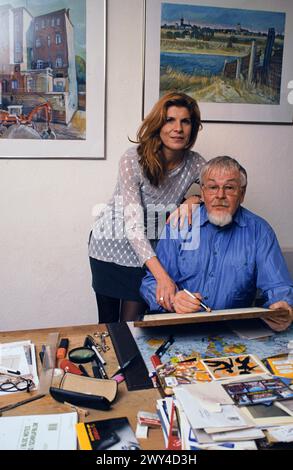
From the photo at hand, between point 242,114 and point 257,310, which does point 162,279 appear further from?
point 242,114

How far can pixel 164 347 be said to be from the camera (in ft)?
4.55

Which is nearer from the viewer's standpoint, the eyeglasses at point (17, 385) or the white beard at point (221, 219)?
the eyeglasses at point (17, 385)

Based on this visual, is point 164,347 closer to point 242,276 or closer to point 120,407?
point 120,407

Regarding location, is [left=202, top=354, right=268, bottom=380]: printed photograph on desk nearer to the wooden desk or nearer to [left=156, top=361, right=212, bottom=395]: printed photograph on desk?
[left=156, top=361, right=212, bottom=395]: printed photograph on desk

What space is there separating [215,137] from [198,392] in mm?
1894

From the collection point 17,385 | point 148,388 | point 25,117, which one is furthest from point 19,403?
point 25,117

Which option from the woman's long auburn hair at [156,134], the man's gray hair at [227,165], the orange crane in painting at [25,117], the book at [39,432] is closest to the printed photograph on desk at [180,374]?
the book at [39,432]

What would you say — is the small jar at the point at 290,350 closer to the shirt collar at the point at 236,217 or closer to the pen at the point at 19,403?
the shirt collar at the point at 236,217

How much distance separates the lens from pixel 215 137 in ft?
8.89

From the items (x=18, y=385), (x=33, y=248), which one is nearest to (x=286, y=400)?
(x=18, y=385)

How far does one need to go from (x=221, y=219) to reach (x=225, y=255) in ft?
0.47

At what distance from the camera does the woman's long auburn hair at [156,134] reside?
1.93 meters

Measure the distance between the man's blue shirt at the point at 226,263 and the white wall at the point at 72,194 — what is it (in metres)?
0.90

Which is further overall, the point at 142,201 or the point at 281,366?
the point at 142,201
